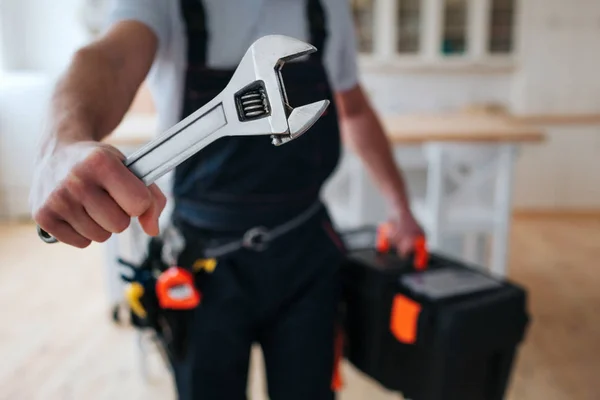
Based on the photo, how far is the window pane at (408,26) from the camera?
12.4 feet

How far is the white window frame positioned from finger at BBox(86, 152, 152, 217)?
3.54 metres

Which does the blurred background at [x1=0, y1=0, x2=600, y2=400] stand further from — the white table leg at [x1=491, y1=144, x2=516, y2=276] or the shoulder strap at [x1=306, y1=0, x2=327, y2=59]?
the shoulder strap at [x1=306, y1=0, x2=327, y2=59]

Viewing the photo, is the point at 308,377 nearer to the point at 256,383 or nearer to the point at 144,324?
the point at 144,324

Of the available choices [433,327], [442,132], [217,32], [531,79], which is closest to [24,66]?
[442,132]

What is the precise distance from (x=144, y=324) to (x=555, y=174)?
3321mm

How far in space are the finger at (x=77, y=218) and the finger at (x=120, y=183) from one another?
2cm

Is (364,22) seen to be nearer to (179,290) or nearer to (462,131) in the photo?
(462,131)

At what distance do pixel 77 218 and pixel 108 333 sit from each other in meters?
1.96

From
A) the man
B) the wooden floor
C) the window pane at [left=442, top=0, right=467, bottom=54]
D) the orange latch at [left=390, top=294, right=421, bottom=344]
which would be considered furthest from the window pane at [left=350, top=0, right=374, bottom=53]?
the orange latch at [left=390, top=294, right=421, bottom=344]

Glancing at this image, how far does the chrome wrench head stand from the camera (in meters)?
0.26

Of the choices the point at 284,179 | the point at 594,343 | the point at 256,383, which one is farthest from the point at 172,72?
the point at 594,343

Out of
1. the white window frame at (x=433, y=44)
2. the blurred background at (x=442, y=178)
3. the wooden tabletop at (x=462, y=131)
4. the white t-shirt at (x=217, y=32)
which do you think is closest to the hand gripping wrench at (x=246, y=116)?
the blurred background at (x=442, y=178)

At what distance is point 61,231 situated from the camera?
0.31m

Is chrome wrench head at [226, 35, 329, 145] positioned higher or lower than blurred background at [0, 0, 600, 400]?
higher
